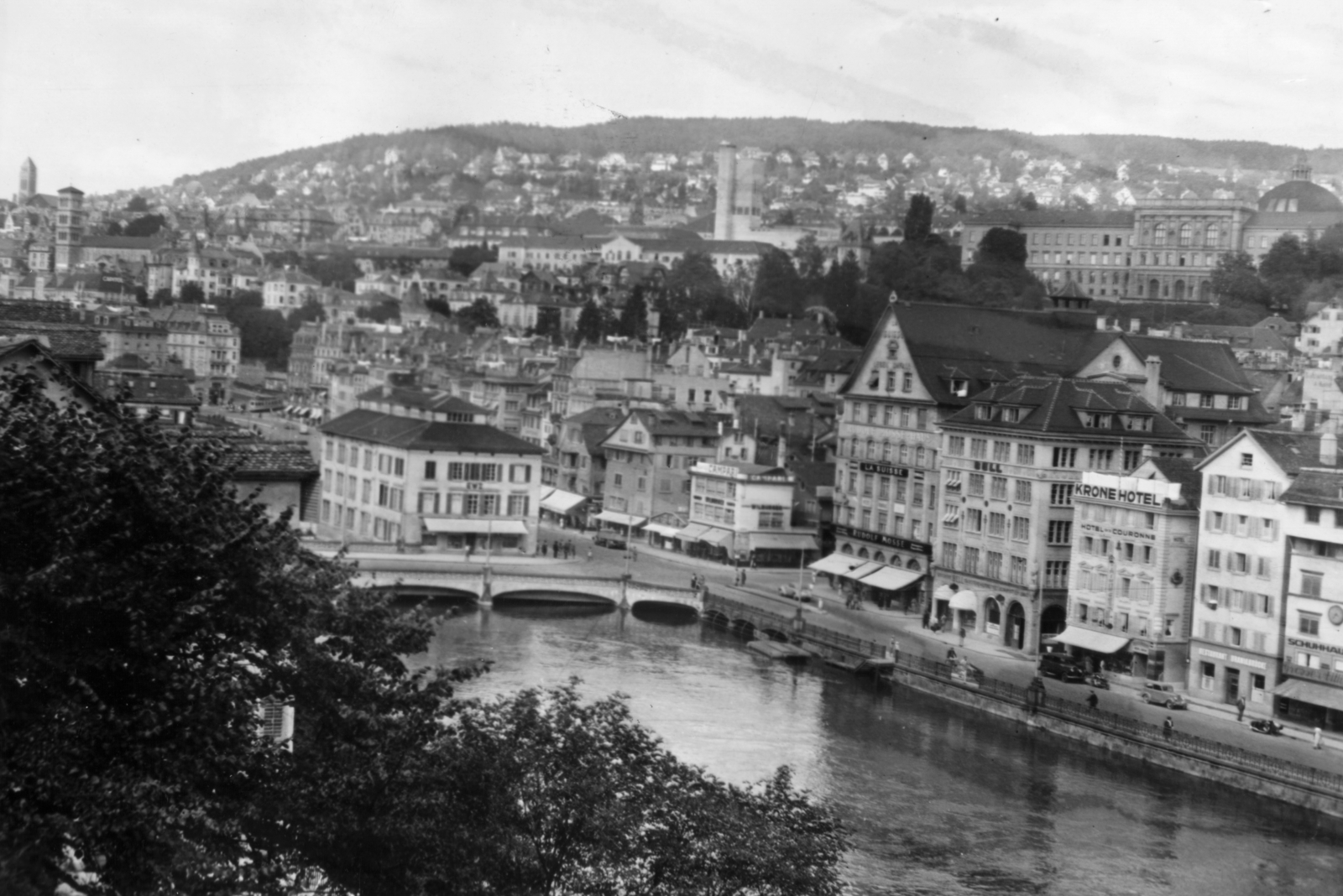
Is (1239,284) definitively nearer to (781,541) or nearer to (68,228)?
(781,541)

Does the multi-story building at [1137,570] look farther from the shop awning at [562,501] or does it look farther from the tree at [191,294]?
the tree at [191,294]

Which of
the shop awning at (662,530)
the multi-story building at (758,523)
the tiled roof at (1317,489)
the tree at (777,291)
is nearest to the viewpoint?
the tiled roof at (1317,489)

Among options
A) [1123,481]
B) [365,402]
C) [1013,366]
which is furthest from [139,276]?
[1123,481]

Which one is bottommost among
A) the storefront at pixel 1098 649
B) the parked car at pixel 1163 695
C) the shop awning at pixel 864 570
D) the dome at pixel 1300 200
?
the parked car at pixel 1163 695

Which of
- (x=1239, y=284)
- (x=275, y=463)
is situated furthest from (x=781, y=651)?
(x=1239, y=284)

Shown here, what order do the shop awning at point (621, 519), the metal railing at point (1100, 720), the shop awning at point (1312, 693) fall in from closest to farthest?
1. the metal railing at point (1100, 720)
2. the shop awning at point (1312, 693)
3. the shop awning at point (621, 519)

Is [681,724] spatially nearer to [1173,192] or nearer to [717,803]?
[717,803]

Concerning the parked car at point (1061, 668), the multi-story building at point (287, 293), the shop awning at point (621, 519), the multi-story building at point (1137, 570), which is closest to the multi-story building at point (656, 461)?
the shop awning at point (621, 519)

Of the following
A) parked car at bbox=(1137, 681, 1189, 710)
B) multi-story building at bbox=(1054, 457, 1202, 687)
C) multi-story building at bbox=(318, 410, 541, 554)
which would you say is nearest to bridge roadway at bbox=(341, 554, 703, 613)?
multi-story building at bbox=(318, 410, 541, 554)
